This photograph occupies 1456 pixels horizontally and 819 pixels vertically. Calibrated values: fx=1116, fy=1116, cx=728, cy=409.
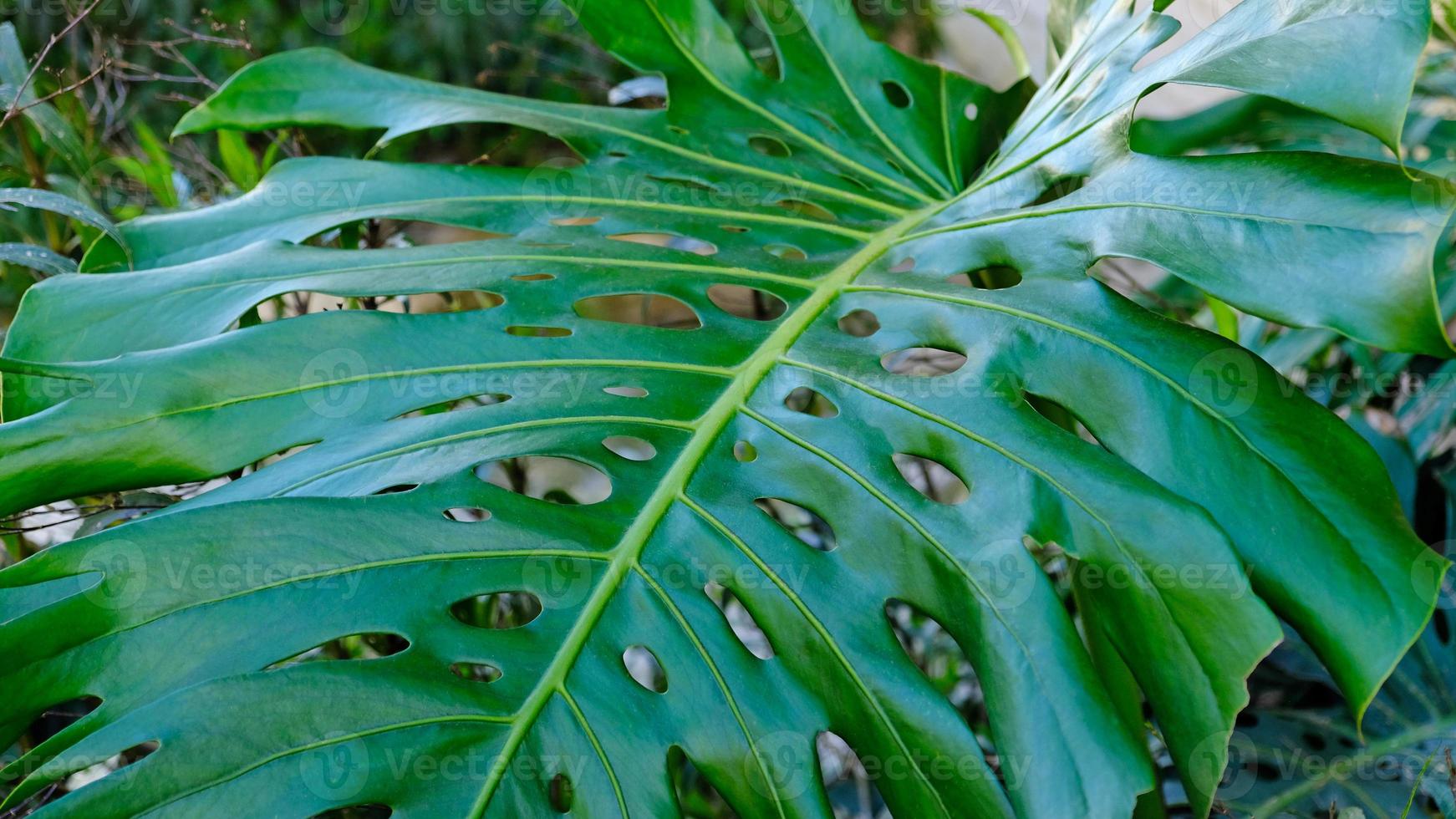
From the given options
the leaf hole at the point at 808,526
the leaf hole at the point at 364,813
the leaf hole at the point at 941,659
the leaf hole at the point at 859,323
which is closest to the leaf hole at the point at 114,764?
the leaf hole at the point at 364,813

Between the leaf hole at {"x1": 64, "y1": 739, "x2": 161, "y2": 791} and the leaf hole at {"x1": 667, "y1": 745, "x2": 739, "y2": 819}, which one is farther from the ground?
the leaf hole at {"x1": 64, "y1": 739, "x2": 161, "y2": 791}

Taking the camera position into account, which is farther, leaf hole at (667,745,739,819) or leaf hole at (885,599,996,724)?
leaf hole at (885,599,996,724)

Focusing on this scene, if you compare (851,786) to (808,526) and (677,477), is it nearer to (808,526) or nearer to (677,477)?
(808,526)

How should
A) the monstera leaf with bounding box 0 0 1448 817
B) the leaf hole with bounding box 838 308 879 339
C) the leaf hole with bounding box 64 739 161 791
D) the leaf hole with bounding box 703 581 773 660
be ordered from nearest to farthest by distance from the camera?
the monstera leaf with bounding box 0 0 1448 817, the leaf hole with bounding box 64 739 161 791, the leaf hole with bounding box 703 581 773 660, the leaf hole with bounding box 838 308 879 339

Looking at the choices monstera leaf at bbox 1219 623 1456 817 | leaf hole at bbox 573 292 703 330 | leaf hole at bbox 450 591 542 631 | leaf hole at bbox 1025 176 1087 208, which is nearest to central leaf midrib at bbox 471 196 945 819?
leaf hole at bbox 1025 176 1087 208

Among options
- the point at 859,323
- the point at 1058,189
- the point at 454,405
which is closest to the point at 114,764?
the point at 454,405

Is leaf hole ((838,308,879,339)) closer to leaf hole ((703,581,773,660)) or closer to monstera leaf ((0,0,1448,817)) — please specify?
leaf hole ((703,581,773,660))

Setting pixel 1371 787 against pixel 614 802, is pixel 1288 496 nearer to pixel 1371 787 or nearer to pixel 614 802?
pixel 614 802

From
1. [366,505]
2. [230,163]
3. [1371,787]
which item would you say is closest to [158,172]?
[230,163]
